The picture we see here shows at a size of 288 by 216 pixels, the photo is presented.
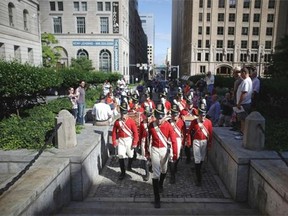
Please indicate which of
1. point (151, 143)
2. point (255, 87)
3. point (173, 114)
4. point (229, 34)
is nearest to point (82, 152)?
point (151, 143)

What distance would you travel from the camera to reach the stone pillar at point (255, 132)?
22.0ft

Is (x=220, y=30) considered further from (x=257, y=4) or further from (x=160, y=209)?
(x=160, y=209)

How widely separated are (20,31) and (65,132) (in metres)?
30.0

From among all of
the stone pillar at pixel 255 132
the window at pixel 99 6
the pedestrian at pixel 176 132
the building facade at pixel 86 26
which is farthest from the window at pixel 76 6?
the stone pillar at pixel 255 132

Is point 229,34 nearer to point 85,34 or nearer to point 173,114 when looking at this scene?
point 85,34

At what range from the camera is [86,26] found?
55.4 m

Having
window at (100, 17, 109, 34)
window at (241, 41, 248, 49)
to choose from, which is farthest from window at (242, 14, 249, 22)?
window at (100, 17, 109, 34)

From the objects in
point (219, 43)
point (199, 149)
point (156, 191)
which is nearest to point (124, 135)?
point (156, 191)

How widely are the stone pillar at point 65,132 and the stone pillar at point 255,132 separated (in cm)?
468

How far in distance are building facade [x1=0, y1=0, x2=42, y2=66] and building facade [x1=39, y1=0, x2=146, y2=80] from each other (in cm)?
1864

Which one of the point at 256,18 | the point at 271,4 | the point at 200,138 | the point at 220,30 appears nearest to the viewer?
the point at 200,138

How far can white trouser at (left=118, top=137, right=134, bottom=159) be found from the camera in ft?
25.1

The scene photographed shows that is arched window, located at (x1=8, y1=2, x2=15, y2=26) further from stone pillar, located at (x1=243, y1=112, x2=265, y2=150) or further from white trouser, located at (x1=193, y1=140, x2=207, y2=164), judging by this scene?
stone pillar, located at (x1=243, y1=112, x2=265, y2=150)

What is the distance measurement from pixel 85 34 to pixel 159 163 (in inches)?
2105
